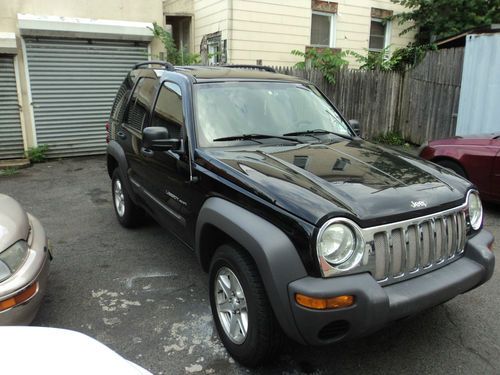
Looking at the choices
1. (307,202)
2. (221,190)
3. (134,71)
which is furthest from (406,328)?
(134,71)

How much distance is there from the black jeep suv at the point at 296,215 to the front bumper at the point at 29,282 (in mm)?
1057

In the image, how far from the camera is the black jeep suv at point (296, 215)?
237 centimetres

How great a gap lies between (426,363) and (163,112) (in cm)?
293

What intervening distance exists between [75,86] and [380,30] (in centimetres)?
898

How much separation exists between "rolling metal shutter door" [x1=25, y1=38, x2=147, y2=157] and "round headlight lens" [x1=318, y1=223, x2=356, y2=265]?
348 inches

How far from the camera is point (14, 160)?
9406 mm

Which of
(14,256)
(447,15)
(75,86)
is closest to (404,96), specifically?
(447,15)

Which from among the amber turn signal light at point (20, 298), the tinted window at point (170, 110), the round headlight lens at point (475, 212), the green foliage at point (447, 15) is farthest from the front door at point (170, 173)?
the green foliage at point (447, 15)

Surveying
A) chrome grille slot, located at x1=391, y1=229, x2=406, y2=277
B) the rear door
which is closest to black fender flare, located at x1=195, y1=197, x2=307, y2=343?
chrome grille slot, located at x1=391, y1=229, x2=406, y2=277

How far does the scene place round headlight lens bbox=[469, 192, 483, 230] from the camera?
309 cm

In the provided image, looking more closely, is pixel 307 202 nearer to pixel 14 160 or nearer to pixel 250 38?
pixel 14 160

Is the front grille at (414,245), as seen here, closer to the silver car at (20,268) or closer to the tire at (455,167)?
the silver car at (20,268)

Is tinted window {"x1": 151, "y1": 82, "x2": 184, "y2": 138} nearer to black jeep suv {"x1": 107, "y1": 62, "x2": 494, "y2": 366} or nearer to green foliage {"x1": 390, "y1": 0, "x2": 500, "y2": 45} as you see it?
black jeep suv {"x1": 107, "y1": 62, "x2": 494, "y2": 366}

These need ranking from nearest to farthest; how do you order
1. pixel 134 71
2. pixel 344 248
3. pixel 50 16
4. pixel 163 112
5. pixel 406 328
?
pixel 344 248 < pixel 406 328 < pixel 163 112 < pixel 134 71 < pixel 50 16
